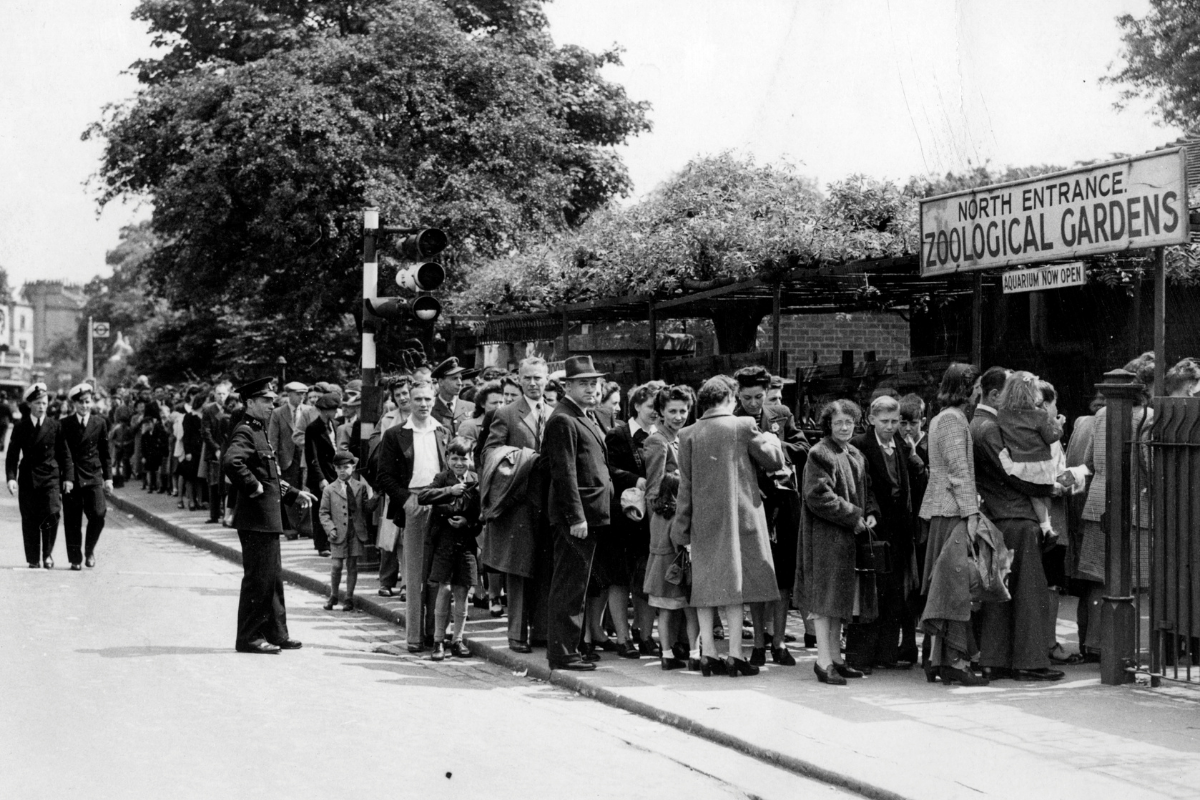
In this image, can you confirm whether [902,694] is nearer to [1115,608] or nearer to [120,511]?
[1115,608]

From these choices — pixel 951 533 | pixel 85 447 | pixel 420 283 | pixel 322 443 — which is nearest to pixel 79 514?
pixel 85 447

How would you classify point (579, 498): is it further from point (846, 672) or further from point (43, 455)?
point (43, 455)

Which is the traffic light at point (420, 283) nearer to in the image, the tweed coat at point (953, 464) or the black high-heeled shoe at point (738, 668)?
the black high-heeled shoe at point (738, 668)

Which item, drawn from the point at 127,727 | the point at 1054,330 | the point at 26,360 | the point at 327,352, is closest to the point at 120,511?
the point at 327,352

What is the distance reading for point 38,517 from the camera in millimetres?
14922

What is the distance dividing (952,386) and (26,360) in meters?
115

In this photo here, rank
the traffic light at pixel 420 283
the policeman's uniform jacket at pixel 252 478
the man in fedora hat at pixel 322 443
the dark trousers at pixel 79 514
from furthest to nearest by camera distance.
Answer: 1. the man in fedora hat at pixel 322 443
2. the dark trousers at pixel 79 514
3. the traffic light at pixel 420 283
4. the policeman's uniform jacket at pixel 252 478

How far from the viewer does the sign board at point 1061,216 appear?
860 centimetres

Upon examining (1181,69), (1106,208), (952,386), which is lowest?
(952,386)

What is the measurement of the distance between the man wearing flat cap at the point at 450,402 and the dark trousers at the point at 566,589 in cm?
324

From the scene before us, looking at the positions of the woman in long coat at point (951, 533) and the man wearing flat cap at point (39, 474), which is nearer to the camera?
the woman in long coat at point (951, 533)

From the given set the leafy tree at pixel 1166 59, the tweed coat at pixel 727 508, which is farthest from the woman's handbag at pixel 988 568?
the leafy tree at pixel 1166 59

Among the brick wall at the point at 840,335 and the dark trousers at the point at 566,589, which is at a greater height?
the brick wall at the point at 840,335

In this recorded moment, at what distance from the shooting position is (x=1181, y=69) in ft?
83.3
